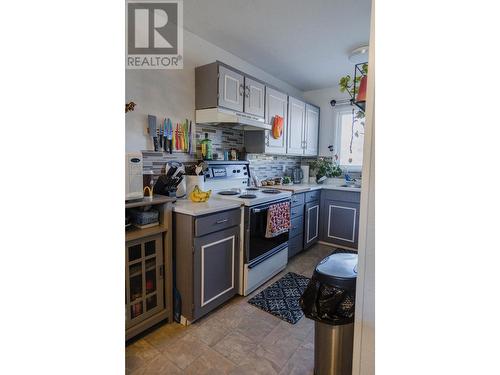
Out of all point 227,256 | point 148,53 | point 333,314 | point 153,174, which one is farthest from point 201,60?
point 333,314

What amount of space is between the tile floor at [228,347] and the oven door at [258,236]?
476 mm

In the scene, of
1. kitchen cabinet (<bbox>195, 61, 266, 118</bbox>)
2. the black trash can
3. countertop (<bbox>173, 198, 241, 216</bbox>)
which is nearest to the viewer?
the black trash can

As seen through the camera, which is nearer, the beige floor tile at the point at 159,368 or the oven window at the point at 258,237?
the beige floor tile at the point at 159,368

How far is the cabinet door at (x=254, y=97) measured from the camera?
271cm

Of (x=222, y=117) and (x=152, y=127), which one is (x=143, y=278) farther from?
(x=222, y=117)

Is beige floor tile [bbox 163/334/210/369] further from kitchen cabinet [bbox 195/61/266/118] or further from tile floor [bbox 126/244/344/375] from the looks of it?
kitchen cabinet [bbox 195/61/266/118]

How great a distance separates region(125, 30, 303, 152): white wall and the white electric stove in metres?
0.63

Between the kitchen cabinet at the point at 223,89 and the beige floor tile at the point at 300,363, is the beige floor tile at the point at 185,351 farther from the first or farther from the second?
the kitchen cabinet at the point at 223,89

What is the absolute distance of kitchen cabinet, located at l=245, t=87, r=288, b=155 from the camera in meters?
3.06

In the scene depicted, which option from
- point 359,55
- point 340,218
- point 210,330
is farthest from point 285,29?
point 210,330

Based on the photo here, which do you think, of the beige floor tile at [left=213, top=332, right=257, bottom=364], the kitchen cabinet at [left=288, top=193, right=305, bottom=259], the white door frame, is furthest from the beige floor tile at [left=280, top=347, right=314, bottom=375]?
the kitchen cabinet at [left=288, top=193, right=305, bottom=259]

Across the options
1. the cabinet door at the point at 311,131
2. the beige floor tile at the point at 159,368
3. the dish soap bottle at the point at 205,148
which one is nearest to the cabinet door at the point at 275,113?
the cabinet door at the point at 311,131
